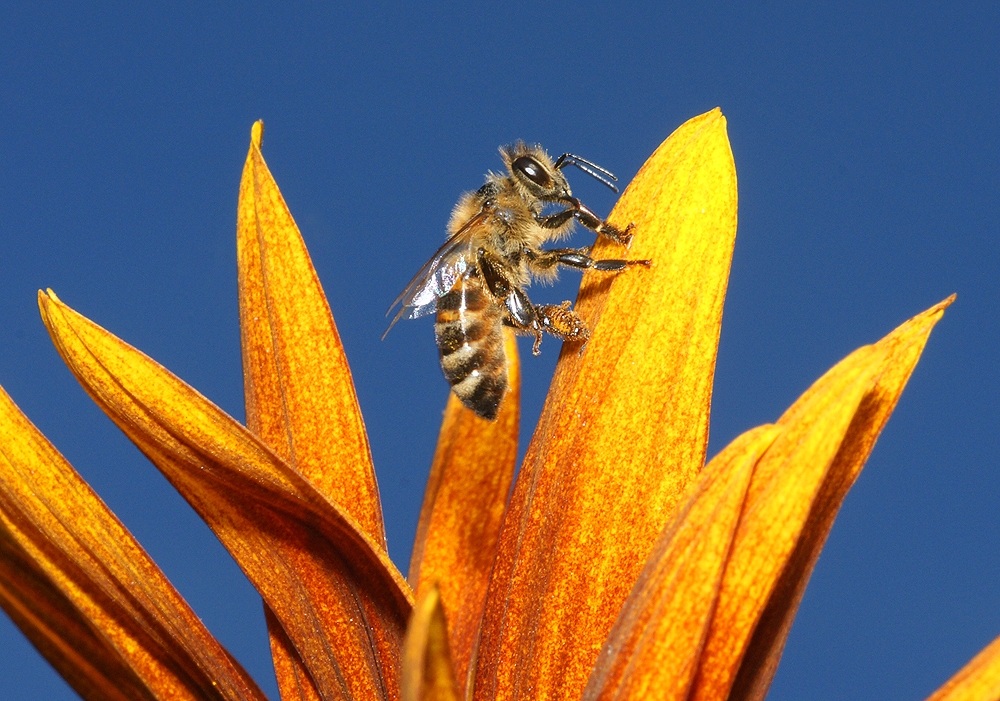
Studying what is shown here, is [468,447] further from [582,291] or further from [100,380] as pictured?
[100,380]

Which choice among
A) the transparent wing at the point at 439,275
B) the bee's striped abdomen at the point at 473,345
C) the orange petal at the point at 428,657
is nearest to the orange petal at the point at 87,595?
the orange petal at the point at 428,657

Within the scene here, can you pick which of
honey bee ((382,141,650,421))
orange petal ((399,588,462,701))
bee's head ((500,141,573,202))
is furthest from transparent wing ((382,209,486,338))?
orange petal ((399,588,462,701))

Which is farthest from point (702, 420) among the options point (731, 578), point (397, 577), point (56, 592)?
point (56, 592)

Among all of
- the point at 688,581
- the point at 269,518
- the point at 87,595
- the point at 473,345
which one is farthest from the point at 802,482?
the point at 473,345

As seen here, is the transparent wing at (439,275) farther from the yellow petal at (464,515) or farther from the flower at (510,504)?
the flower at (510,504)

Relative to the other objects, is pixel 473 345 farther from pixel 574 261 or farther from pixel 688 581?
pixel 688 581
